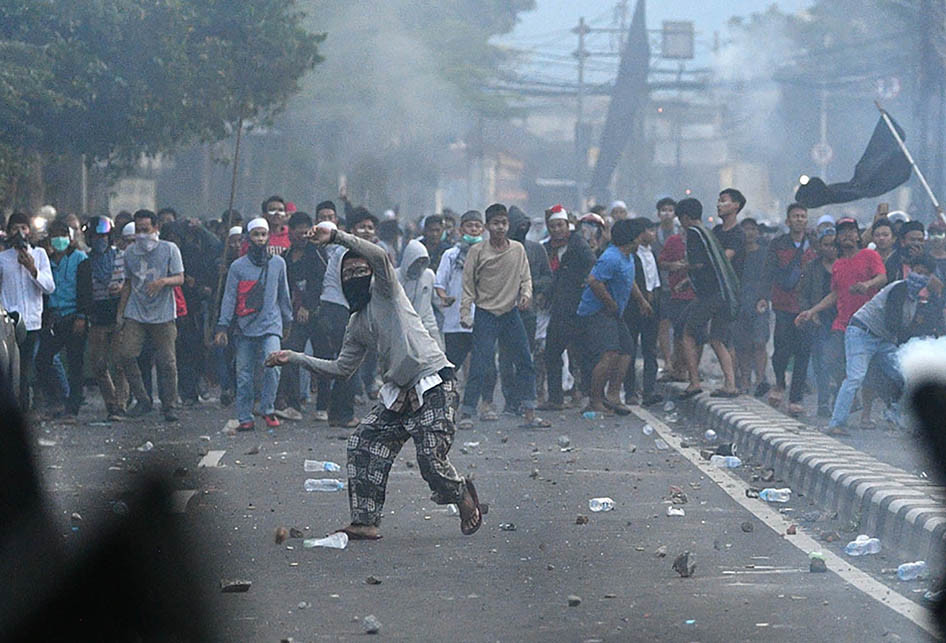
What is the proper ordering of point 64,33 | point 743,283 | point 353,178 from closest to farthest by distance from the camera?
point 743,283 < point 64,33 < point 353,178

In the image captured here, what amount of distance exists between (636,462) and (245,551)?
4.46 metres

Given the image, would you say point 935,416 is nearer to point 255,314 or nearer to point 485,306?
point 485,306

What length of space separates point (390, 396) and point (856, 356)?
17.3 ft

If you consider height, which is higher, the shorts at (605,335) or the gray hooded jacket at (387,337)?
the gray hooded jacket at (387,337)

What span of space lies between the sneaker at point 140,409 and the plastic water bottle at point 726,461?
546 centimetres

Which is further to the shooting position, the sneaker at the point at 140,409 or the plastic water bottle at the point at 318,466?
the sneaker at the point at 140,409

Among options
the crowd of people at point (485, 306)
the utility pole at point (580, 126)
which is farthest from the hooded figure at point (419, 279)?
the utility pole at point (580, 126)

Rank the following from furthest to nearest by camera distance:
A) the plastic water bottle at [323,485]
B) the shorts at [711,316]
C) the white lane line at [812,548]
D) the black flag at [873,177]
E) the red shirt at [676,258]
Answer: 1. the red shirt at [676,258]
2. the shorts at [711,316]
3. the black flag at [873,177]
4. the plastic water bottle at [323,485]
5. the white lane line at [812,548]

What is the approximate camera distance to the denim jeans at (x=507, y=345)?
1466cm

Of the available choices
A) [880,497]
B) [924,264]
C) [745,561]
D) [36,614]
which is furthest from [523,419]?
[36,614]

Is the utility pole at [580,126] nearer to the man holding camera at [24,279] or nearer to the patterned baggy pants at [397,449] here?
the man holding camera at [24,279]

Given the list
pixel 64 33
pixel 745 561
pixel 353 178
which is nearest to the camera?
pixel 745 561

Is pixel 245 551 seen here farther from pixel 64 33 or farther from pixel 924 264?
pixel 64 33

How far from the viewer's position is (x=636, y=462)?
12.2m
